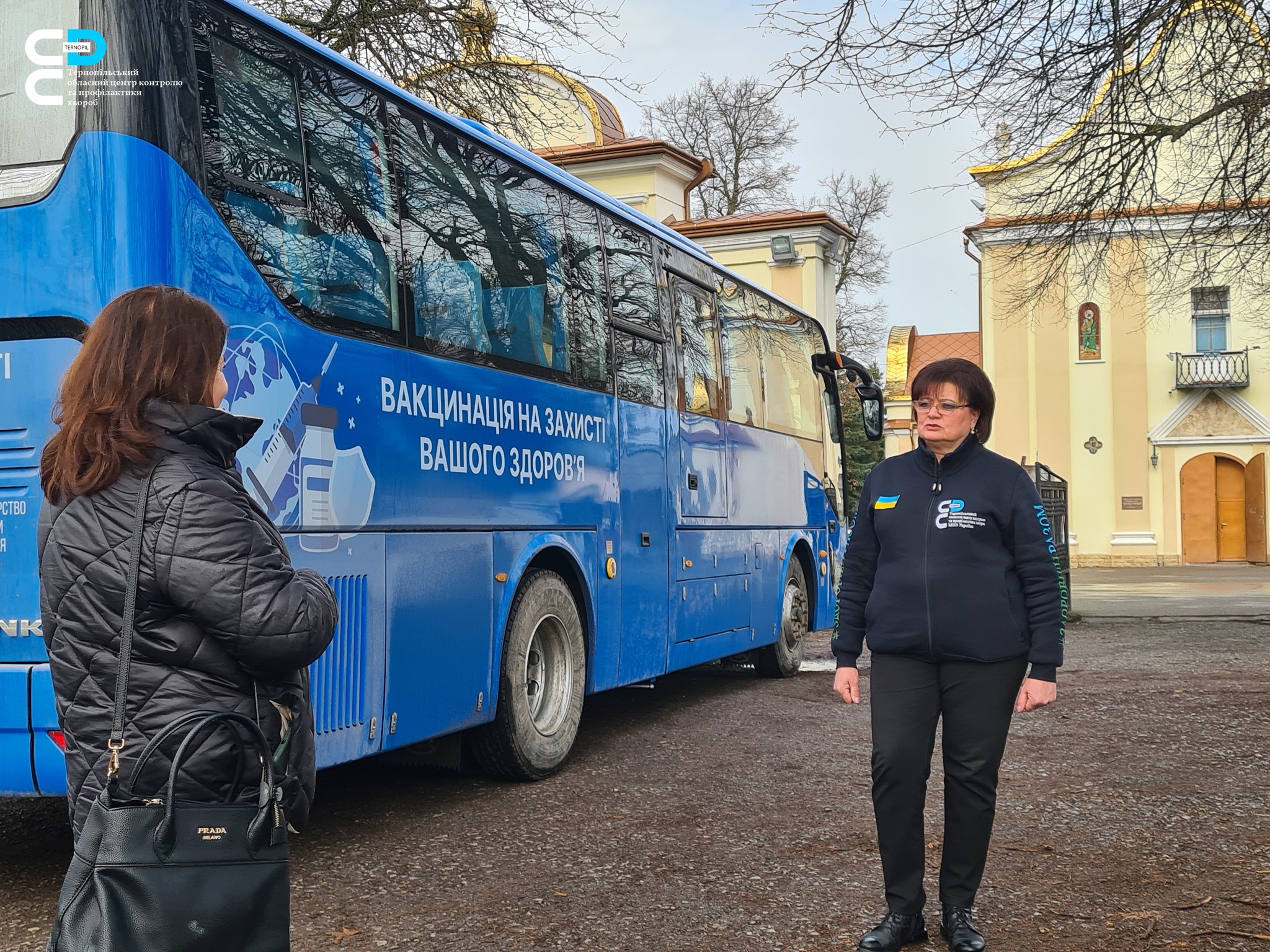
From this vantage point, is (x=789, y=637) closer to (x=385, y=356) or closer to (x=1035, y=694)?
(x=385, y=356)

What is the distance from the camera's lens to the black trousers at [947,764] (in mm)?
4168

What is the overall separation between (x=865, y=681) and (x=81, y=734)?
8.78 m

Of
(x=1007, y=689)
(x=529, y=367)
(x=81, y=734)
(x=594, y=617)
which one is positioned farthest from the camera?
(x=594, y=617)

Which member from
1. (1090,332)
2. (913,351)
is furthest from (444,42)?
(913,351)

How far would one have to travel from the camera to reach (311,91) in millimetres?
5273

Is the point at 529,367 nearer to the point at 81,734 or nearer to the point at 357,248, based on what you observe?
the point at 357,248

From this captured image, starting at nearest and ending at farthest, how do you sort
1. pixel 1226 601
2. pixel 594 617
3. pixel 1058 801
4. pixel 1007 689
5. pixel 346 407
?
1. pixel 1007 689
2. pixel 346 407
3. pixel 1058 801
4. pixel 594 617
5. pixel 1226 601

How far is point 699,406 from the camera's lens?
9.16 metres

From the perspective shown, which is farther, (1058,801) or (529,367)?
(529,367)

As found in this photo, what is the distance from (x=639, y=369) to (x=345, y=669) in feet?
11.5

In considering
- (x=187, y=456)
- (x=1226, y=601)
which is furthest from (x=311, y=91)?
(x=1226, y=601)

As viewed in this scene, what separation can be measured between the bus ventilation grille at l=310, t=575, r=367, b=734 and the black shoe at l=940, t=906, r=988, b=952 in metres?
2.30

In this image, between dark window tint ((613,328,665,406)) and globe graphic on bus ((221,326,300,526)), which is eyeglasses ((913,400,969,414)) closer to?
globe graphic on bus ((221,326,300,526))

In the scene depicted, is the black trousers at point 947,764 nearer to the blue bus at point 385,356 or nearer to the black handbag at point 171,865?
the blue bus at point 385,356
